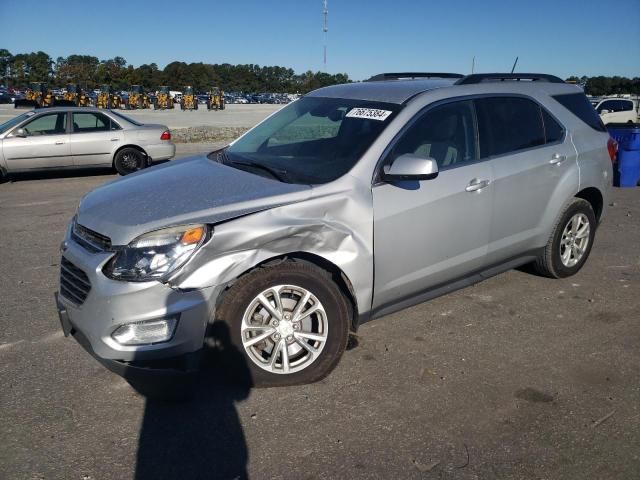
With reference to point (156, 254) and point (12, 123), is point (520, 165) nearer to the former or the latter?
point (156, 254)

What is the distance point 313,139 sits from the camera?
4.30 meters

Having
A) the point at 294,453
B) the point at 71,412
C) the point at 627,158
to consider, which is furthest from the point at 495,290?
the point at 627,158

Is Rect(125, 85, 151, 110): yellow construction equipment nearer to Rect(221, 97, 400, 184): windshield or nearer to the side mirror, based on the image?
Rect(221, 97, 400, 184): windshield

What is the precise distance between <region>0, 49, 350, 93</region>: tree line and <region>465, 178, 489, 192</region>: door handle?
56.0 meters

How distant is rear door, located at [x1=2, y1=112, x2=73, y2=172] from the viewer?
10609 mm

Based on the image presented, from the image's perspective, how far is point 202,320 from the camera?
9.60 feet

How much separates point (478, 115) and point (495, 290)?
1.64 meters

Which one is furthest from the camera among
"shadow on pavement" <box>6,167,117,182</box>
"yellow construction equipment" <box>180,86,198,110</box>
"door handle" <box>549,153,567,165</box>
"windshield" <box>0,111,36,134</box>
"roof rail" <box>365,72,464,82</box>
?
"yellow construction equipment" <box>180,86,198,110</box>

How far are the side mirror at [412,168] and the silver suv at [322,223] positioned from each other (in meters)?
0.01

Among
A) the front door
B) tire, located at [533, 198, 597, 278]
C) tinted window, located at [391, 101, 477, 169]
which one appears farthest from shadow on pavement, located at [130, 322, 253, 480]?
tire, located at [533, 198, 597, 278]

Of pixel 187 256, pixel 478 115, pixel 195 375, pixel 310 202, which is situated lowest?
pixel 195 375

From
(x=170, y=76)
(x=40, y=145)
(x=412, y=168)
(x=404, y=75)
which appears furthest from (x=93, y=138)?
(x=170, y=76)

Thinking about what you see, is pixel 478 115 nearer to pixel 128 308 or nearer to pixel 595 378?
pixel 595 378

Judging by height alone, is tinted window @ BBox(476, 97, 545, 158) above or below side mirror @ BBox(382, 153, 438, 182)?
above
